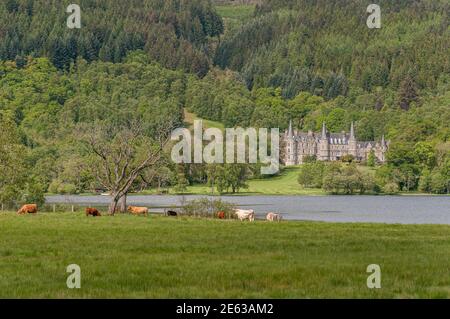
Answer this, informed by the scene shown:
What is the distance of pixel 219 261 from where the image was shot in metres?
28.1

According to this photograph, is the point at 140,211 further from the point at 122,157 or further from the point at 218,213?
the point at 122,157

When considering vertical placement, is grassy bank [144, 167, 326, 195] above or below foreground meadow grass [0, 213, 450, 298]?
below

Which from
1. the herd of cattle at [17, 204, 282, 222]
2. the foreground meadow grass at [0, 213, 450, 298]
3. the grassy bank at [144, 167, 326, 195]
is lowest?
the grassy bank at [144, 167, 326, 195]

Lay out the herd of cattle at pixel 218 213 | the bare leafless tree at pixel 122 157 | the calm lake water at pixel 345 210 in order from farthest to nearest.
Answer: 1. the calm lake water at pixel 345 210
2. the bare leafless tree at pixel 122 157
3. the herd of cattle at pixel 218 213

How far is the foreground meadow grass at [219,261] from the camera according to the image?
22656 millimetres

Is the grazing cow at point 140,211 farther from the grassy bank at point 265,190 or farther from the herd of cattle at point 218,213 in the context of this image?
the grassy bank at point 265,190

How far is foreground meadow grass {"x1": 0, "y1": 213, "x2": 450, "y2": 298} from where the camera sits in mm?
22656

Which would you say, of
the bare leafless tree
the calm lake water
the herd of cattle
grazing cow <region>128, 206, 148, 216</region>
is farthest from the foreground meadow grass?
the calm lake water

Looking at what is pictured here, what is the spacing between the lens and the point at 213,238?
120 feet

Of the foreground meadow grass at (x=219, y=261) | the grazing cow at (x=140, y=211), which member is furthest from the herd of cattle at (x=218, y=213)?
the foreground meadow grass at (x=219, y=261)

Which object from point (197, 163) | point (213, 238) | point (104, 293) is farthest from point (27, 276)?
point (197, 163)

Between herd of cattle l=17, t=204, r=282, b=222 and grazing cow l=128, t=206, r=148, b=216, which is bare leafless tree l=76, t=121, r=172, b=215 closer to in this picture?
grazing cow l=128, t=206, r=148, b=216
